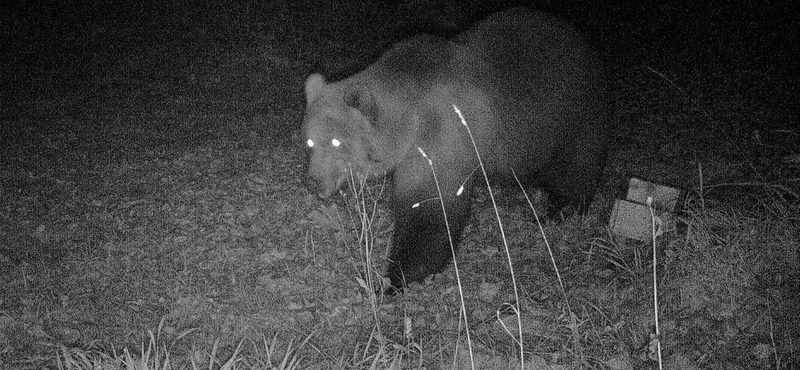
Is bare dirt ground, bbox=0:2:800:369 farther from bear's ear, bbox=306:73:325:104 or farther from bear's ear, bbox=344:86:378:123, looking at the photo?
bear's ear, bbox=344:86:378:123

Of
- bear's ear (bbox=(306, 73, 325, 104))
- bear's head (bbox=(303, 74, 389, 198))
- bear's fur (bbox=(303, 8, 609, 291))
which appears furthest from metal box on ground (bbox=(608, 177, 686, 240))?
bear's ear (bbox=(306, 73, 325, 104))

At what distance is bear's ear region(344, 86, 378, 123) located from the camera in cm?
397

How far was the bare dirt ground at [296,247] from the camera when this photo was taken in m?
3.75

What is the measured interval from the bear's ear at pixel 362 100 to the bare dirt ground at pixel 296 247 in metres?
0.97

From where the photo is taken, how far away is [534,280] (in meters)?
4.51

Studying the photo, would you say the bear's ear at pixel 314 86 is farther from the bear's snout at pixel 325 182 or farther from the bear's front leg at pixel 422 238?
the bear's front leg at pixel 422 238

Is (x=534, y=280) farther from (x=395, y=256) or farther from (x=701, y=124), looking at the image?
(x=701, y=124)

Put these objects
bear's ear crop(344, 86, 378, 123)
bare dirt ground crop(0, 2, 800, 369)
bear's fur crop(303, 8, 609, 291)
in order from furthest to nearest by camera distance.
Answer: bear's fur crop(303, 8, 609, 291) → bear's ear crop(344, 86, 378, 123) → bare dirt ground crop(0, 2, 800, 369)

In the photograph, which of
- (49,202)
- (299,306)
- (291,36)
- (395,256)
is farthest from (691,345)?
(291,36)

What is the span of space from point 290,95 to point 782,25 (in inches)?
265

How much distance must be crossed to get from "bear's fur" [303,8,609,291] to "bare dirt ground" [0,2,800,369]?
1.56 ft

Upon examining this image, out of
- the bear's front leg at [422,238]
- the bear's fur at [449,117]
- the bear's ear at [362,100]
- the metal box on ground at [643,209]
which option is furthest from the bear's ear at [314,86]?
the metal box on ground at [643,209]

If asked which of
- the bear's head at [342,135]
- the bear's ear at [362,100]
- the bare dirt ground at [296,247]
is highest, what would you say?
the bear's ear at [362,100]

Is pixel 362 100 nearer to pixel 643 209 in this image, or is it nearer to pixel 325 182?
pixel 325 182
